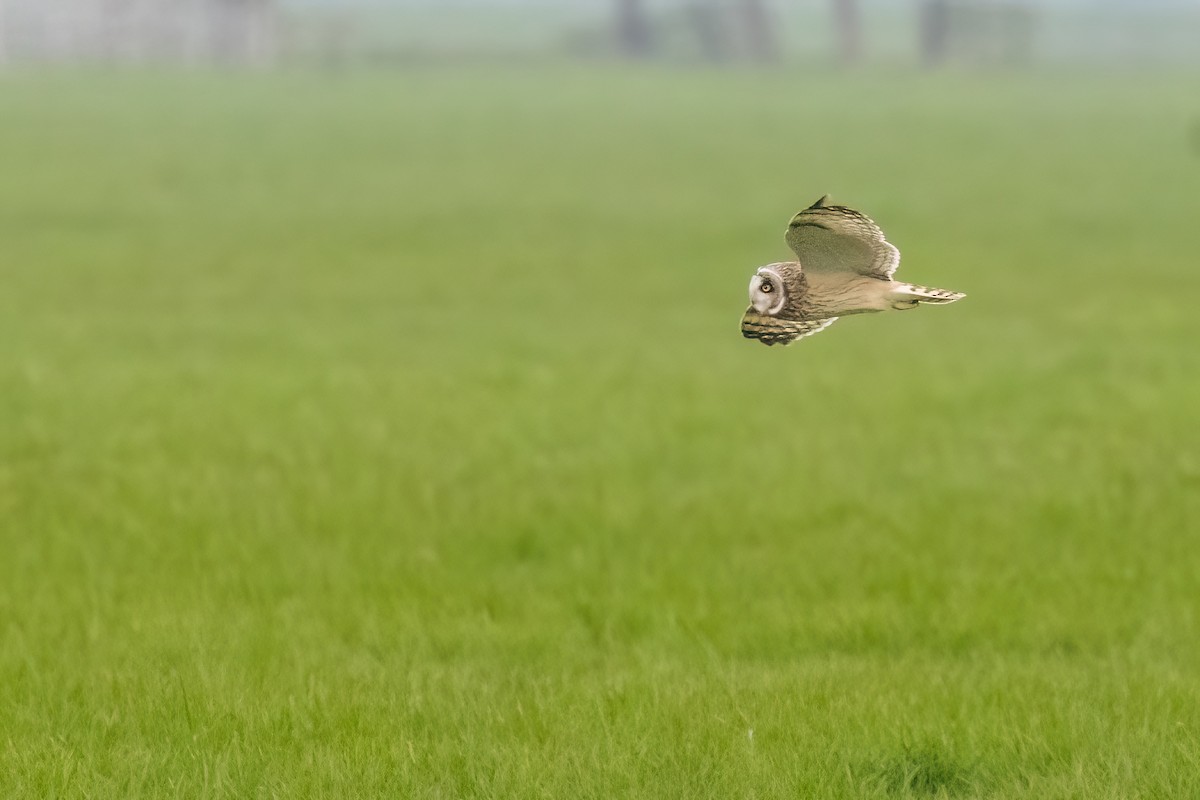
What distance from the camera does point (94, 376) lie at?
49.9ft

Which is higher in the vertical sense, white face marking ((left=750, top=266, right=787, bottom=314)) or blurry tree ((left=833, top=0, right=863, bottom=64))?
white face marking ((left=750, top=266, right=787, bottom=314))

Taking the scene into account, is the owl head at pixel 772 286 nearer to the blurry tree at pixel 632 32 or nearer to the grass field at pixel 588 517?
the grass field at pixel 588 517

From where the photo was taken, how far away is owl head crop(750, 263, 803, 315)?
2350 millimetres

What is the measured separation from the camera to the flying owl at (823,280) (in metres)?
2.34

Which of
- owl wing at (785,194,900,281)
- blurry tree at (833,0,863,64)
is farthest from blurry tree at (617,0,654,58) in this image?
owl wing at (785,194,900,281)

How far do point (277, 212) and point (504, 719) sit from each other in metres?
25.6

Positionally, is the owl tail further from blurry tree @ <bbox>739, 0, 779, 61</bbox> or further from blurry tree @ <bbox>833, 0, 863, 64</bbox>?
blurry tree @ <bbox>739, 0, 779, 61</bbox>

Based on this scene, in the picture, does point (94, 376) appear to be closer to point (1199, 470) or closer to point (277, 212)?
point (1199, 470)

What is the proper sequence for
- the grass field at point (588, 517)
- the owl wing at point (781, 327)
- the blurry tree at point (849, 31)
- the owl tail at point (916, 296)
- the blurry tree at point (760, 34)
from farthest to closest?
the blurry tree at point (760, 34) < the blurry tree at point (849, 31) < the grass field at point (588, 517) < the owl wing at point (781, 327) < the owl tail at point (916, 296)

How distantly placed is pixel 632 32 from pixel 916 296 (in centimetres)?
8682

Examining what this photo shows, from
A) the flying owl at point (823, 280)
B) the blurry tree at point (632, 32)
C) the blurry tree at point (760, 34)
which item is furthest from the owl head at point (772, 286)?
the blurry tree at point (632, 32)

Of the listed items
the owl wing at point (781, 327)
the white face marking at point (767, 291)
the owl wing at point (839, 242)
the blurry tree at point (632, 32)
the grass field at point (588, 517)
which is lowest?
the blurry tree at point (632, 32)

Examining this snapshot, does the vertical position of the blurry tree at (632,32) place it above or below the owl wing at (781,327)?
below

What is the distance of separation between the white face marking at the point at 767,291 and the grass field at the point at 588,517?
3738 mm
